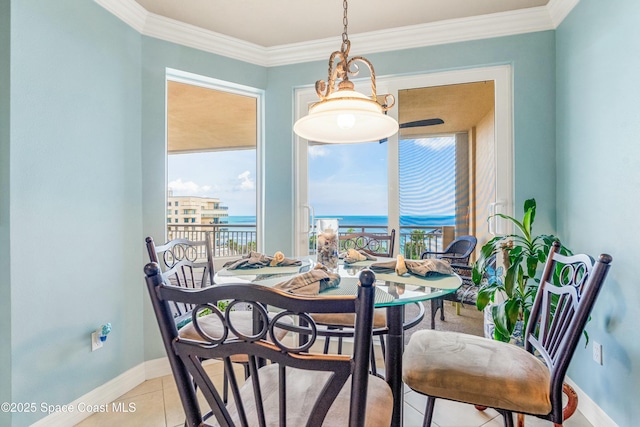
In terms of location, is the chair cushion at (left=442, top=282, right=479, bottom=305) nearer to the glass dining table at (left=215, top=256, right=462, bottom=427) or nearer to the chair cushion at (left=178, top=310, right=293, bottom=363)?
the glass dining table at (left=215, top=256, right=462, bottom=427)

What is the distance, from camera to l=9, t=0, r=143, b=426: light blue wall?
161 centimetres

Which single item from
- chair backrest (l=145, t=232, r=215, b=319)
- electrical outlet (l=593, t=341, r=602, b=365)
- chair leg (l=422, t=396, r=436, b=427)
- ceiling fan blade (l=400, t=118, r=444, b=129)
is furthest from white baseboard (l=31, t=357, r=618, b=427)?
ceiling fan blade (l=400, t=118, r=444, b=129)

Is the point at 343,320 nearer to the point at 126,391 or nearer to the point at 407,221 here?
the point at 407,221

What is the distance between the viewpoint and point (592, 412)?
1.80 metres

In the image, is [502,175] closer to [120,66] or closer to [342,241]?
[342,241]

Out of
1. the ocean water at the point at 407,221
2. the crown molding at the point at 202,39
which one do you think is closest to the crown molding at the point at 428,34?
the crown molding at the point at 202,39

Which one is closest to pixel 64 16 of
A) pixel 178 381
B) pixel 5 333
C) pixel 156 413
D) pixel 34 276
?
pixel 34 276

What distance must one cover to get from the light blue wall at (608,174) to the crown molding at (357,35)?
0.23m

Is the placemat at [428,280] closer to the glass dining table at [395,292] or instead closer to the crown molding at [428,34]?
the glass dining table at [395,292]

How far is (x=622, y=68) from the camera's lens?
62.6 inches

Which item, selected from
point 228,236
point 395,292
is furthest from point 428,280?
point 228,236

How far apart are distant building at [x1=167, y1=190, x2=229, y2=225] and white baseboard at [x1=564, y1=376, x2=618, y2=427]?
113 inches

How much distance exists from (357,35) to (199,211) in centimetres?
214

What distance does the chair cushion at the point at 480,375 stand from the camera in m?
1.15
